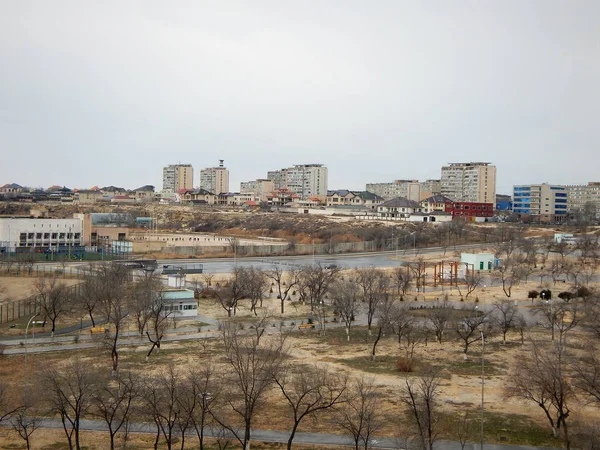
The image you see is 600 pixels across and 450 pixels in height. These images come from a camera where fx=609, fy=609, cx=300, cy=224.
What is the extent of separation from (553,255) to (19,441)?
6761 centimetres

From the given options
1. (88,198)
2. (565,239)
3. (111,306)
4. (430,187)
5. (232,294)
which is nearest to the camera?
(111,306)

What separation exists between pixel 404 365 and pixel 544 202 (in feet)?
410

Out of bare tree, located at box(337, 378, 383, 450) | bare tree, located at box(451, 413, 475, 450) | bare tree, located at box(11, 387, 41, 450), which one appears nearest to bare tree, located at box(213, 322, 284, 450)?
bare tree, located at box(337, 378, 383, 450)

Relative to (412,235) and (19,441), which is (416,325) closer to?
(19,441)

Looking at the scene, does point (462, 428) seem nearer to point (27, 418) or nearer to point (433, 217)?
point (27, 418)

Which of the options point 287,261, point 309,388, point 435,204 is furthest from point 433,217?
point 309,388

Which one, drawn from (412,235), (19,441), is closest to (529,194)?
(412,235)

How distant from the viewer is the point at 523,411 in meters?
21.7

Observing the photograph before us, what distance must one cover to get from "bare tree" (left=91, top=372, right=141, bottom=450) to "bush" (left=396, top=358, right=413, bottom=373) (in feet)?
37.6

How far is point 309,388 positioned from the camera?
22.0m

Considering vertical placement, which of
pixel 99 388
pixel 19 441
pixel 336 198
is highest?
pixel 336 198

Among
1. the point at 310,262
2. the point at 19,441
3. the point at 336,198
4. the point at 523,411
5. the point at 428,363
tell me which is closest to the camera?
the point at 19,441

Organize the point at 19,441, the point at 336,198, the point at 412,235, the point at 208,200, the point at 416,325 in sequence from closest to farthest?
the point at 19,441
the point at 416,325
the point at 412,235
the point at 336,198
the point at 208,200

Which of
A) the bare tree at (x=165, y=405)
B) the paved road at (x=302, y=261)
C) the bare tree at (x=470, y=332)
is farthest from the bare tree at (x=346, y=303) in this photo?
the paved road at (x=302, y=261)
